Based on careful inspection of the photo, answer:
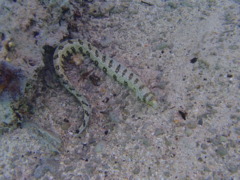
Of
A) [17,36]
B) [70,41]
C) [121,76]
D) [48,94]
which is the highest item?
[17,36]

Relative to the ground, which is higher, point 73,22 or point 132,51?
point 73,22

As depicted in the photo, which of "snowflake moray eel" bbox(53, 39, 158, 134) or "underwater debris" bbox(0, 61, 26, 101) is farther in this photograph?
"snowflake moray eel" bbox(53, 39, 158, 134)

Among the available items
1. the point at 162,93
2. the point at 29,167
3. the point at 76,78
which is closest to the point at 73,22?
the point at 76,78

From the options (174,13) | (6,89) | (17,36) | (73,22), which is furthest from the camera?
(174,13)

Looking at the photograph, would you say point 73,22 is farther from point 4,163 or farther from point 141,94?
point 4,163
